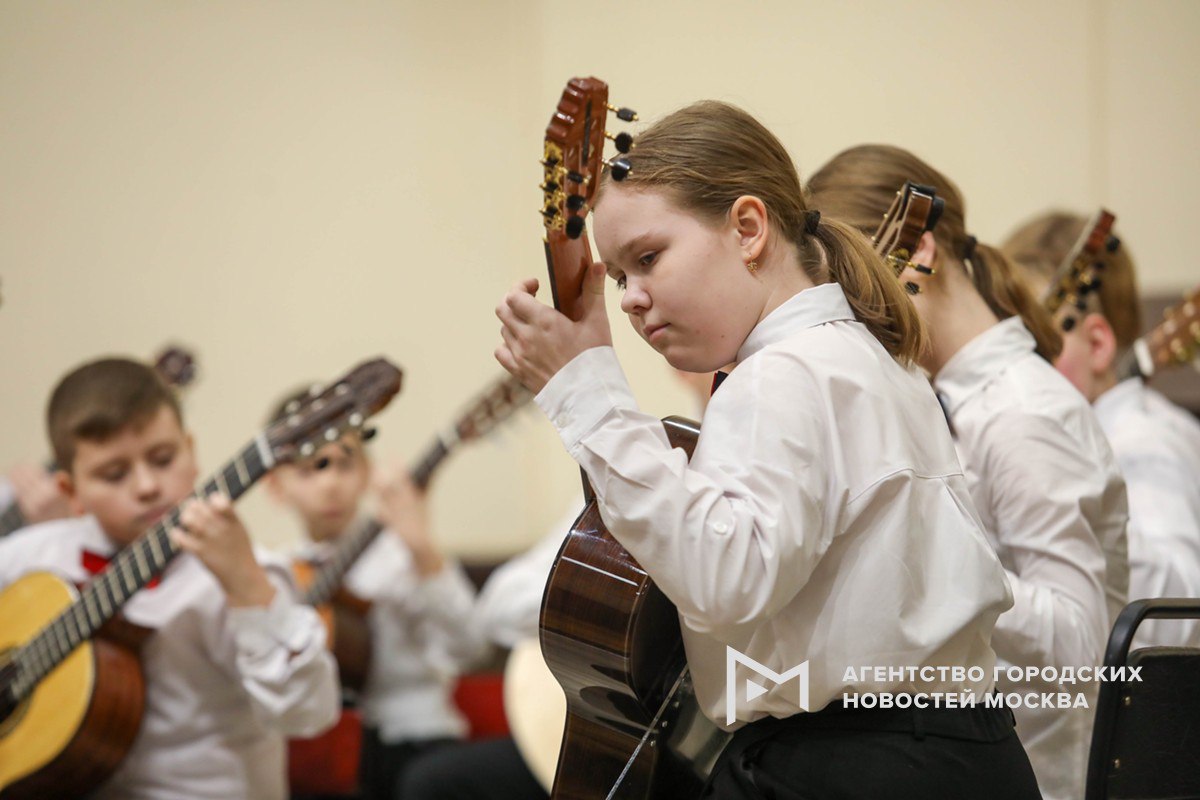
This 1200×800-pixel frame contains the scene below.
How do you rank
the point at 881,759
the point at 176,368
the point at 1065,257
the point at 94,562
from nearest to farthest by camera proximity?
the point at 881,759 < the point at 94,562 < the point at 1065,257 < the point at 176,368

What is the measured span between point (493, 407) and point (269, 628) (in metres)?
1.06

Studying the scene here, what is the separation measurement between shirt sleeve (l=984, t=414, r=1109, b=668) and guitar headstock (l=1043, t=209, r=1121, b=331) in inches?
24.7

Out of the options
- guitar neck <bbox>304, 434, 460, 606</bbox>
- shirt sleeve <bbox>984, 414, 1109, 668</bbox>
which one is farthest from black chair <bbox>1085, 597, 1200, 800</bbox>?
guitar neck <bbox>304, 434, 460, 606</bbox>

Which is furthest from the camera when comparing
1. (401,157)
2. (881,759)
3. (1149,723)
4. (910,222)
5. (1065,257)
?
(401,157)

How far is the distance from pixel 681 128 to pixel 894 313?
1.19 feet

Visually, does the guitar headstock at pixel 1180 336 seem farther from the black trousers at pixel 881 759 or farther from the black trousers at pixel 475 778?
the black trousers at pixel 475 778

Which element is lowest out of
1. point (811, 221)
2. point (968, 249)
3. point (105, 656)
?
point (105, 656)

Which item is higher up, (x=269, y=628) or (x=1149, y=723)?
(x=1149, y=723)

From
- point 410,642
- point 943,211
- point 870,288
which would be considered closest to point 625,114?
point 870,288

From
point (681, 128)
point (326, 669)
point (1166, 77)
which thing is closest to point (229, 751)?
point (326, 669)

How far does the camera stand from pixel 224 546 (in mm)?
2312

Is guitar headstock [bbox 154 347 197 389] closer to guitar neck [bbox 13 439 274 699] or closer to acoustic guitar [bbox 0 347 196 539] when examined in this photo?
acoustic guitar [bbox 0 347 196 539]

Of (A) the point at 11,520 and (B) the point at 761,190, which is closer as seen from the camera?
(B) the point at 761,190

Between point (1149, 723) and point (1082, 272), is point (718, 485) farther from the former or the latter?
point (1082, 272)
